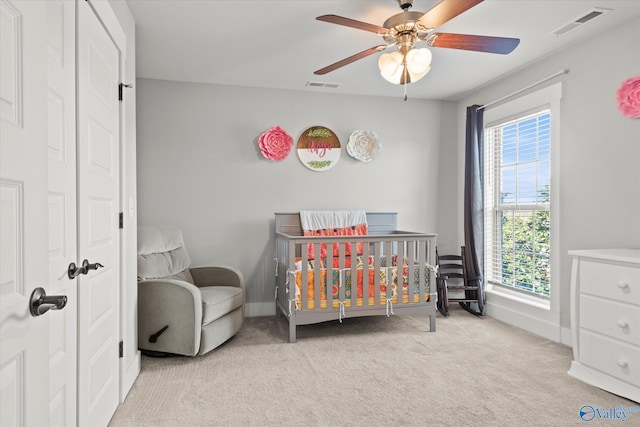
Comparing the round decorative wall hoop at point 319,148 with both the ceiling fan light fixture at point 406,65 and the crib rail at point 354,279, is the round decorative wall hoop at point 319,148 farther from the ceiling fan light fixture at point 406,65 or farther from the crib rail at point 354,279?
the ceiling fan light fixture at point 406,65

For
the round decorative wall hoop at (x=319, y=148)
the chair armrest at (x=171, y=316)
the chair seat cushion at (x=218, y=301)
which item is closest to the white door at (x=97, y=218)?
the chair armrest at (x=171, y=316)

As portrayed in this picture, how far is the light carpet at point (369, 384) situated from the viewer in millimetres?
2072

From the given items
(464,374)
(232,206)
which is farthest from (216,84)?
(464,374)

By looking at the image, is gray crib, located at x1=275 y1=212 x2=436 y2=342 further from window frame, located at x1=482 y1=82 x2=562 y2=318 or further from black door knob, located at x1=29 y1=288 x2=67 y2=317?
black door knob, located at x1=29 y1=288 x2=67 y2=317

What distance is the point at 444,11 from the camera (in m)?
2.04

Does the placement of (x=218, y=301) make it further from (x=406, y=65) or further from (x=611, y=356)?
(x=611, y=356)

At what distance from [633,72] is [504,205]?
5.15ft

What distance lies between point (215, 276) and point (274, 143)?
1.45m

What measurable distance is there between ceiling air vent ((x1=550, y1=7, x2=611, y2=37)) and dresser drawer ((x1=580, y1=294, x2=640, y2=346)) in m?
1.81

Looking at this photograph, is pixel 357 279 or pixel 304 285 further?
pixel 357 279

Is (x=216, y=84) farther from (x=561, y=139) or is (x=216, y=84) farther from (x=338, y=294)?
(x=561, y=139)

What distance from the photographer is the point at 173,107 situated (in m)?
3.90

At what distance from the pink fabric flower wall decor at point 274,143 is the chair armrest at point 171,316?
5.62 ft

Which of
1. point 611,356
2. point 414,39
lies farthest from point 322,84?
point 611,356
